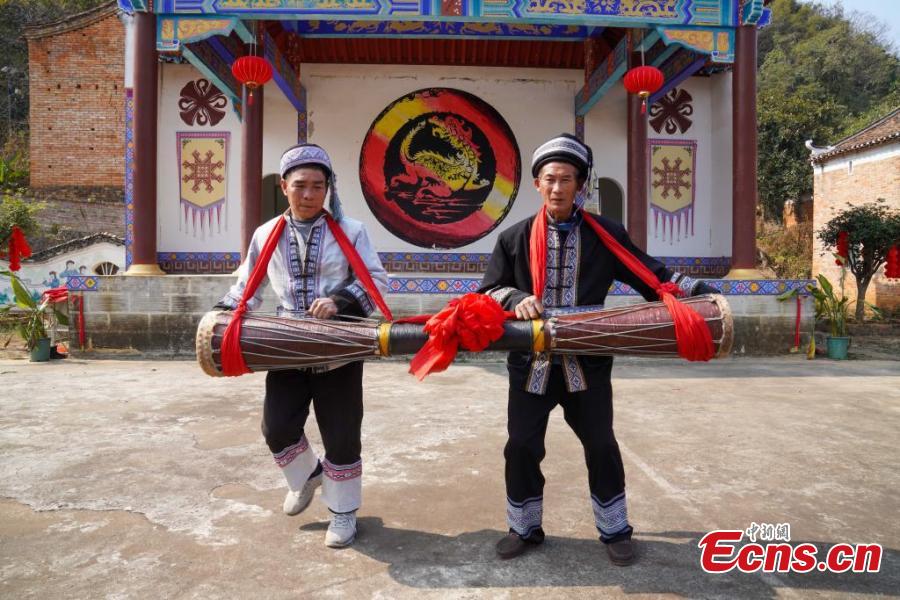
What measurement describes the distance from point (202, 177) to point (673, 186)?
7.34m

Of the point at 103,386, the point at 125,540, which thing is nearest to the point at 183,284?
the point at 103,386

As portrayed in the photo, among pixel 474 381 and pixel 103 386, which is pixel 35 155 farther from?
pixel 474 381

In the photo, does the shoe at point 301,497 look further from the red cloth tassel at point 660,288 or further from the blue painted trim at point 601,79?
the blue painted trim at point 601,79

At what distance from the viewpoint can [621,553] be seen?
210 centimetres

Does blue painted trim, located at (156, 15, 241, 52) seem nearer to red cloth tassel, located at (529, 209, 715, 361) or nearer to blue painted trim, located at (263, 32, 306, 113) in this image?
blue painted trim, located at (263, 32, 306, 113)

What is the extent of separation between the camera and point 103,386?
5234mm

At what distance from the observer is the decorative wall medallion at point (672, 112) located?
9.30 m

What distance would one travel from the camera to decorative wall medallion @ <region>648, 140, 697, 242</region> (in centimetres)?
930

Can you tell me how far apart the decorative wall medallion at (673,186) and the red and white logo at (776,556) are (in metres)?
7.64

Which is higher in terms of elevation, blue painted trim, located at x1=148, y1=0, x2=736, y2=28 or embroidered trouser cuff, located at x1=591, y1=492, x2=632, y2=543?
blue painted trim, located at x1=148, y1=0, x2=736, y2=28

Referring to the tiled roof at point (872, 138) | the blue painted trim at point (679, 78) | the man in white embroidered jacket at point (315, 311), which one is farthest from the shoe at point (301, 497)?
the tiled roof at point (872, 138)

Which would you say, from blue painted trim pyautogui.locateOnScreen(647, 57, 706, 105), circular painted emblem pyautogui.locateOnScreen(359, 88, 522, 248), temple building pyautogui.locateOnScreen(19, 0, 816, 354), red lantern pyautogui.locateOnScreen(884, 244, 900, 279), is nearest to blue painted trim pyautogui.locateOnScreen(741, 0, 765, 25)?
blue painted trim pyautogui.locateOnScreen(647, 57, 706, 105)

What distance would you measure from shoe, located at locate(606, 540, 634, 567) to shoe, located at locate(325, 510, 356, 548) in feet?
3.20

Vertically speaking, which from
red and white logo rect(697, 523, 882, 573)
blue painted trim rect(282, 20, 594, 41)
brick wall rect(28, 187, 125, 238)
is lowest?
red and white logo rect(697, 523, 882, 573)
